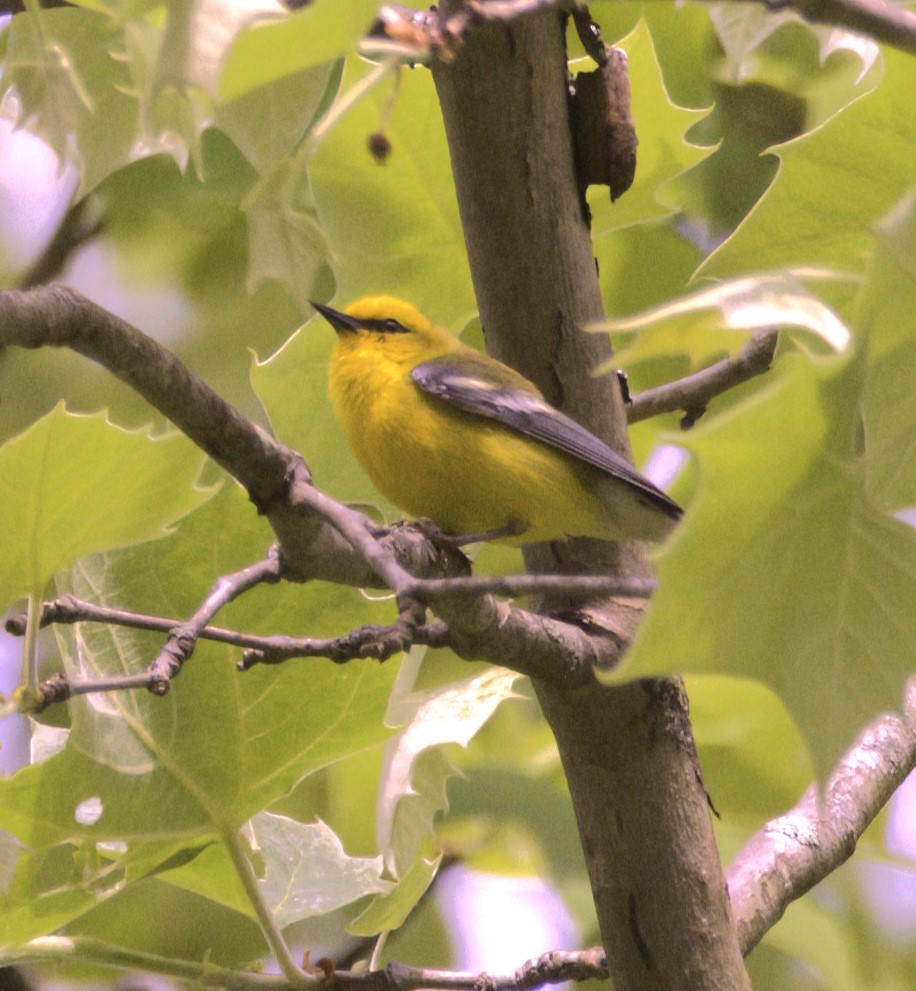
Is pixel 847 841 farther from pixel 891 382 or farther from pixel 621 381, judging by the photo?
pixel 891 382

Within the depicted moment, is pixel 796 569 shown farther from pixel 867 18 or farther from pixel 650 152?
pixel 650 152

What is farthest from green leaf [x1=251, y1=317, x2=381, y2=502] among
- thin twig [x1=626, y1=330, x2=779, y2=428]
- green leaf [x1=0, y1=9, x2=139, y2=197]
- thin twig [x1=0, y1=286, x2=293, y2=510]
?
thin twig [x1=0, y1=286, x2=293, y2=510]

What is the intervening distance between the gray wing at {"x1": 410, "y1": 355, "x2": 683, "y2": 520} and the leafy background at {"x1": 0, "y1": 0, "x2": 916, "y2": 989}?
131 millimetres

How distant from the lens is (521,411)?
228 centimetres

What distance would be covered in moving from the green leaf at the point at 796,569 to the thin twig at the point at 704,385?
1.14 metres

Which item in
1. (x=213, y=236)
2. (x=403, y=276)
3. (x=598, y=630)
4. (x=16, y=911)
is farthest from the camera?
(x=213, y=236)

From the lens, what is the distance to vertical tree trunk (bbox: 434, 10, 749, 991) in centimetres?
171

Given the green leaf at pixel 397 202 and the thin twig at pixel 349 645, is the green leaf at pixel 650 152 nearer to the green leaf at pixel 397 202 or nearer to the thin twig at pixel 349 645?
the green leaf at pixel 397 202

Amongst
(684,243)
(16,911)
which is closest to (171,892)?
(16,911)

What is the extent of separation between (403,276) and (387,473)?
0.37 m

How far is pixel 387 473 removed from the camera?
239 centimetres

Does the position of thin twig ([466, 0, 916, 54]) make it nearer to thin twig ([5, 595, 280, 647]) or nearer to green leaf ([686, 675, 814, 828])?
thin twig ([5, 595, 280, 647])

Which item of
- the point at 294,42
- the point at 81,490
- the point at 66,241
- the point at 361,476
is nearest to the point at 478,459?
the point at 361,476

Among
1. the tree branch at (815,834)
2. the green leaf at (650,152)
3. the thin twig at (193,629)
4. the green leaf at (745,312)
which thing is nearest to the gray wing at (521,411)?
the green leaf at (650,152)
